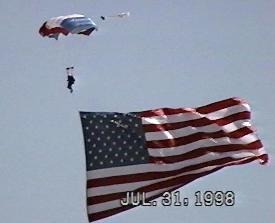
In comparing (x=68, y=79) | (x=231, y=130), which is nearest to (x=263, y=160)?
(x=231, y=130)

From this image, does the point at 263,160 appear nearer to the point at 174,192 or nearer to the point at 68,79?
the point at 174,192

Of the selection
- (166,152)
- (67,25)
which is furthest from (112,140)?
(67,25)

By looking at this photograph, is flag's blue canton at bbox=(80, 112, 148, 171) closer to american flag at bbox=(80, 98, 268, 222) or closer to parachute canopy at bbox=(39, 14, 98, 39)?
american flag at bbox=(80, 98, 268, 222)

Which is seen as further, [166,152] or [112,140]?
[112,140]

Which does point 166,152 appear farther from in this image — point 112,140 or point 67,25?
point 67,25

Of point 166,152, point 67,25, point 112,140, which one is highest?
point 67,25

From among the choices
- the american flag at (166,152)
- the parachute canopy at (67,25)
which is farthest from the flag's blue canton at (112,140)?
the parachute canopy at (67,25)
